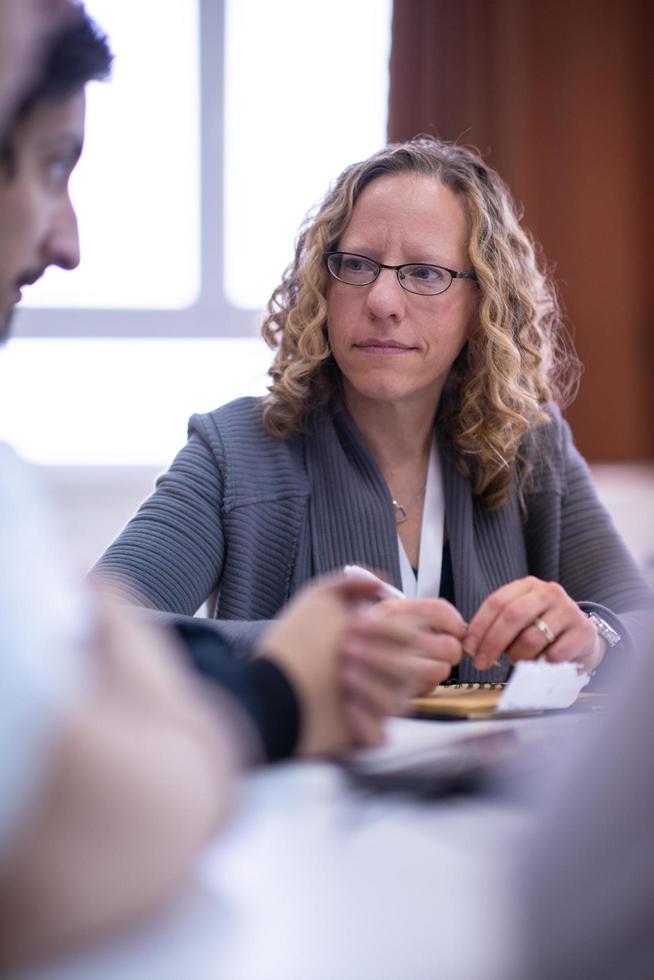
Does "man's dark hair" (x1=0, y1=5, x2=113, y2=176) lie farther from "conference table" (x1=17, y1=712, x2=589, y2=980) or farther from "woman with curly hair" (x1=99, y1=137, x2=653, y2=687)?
"woman with curly hair" (x1=99, y1=137, x2=653, y2=687)

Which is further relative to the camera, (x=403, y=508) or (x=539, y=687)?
(x=403, y=508)

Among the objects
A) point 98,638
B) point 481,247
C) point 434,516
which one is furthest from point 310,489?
point 98,638

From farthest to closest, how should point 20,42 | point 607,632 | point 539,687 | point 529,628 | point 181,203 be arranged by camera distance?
point 181,203, point 607,632, point 529,628, point 539,687, point 20,42

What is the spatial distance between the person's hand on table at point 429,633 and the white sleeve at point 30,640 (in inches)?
23.4

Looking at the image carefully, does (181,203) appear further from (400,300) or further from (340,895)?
(340,895)

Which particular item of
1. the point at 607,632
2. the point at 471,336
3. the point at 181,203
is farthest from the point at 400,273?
the point at 181,203

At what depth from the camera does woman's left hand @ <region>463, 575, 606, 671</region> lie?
1.32m

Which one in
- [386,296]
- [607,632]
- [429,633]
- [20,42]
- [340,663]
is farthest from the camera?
[386,296]

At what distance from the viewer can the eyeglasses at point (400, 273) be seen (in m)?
1.83

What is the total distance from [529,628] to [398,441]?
651 millimetres

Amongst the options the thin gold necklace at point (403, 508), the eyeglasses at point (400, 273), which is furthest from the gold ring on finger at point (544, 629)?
the eyeglasses at point (400, 273)

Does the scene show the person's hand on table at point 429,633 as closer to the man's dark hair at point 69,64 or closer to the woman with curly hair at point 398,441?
the woman with curly hair at point 398,441

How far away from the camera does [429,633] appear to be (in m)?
1.23

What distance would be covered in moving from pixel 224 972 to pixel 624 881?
7.9 inches
